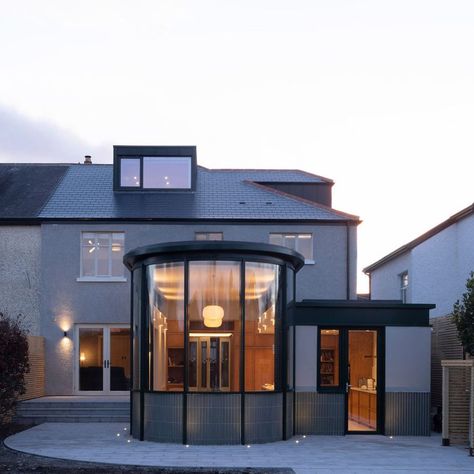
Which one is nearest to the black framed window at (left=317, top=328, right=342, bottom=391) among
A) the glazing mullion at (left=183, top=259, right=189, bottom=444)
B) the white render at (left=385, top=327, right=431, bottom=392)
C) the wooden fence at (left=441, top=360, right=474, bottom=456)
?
the white render at (left=385, top=327, right=431, bottom=392)

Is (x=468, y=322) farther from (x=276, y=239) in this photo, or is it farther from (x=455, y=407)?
(x=276, y=239)

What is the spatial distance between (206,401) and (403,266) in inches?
578

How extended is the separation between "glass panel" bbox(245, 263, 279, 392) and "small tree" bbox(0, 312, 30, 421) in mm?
5349

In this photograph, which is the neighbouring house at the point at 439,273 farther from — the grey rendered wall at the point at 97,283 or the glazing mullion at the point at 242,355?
the glazing mullion at the point at 242,355

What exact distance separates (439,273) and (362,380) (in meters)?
7.53

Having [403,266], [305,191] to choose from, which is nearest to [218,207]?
[305,191]

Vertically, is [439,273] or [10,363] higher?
[439,273]

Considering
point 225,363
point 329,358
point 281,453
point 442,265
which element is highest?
point 442,265

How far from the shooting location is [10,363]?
17969 mm

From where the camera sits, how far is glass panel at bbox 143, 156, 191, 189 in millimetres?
28047

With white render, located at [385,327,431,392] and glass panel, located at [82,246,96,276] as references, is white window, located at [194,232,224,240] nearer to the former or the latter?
glass panel, located at [82,246,96,276]

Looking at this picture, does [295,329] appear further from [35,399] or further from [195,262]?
[35,399]

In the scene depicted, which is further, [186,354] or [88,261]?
[88,261]

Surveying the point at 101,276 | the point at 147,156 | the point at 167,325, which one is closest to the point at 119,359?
the point at 101,276
